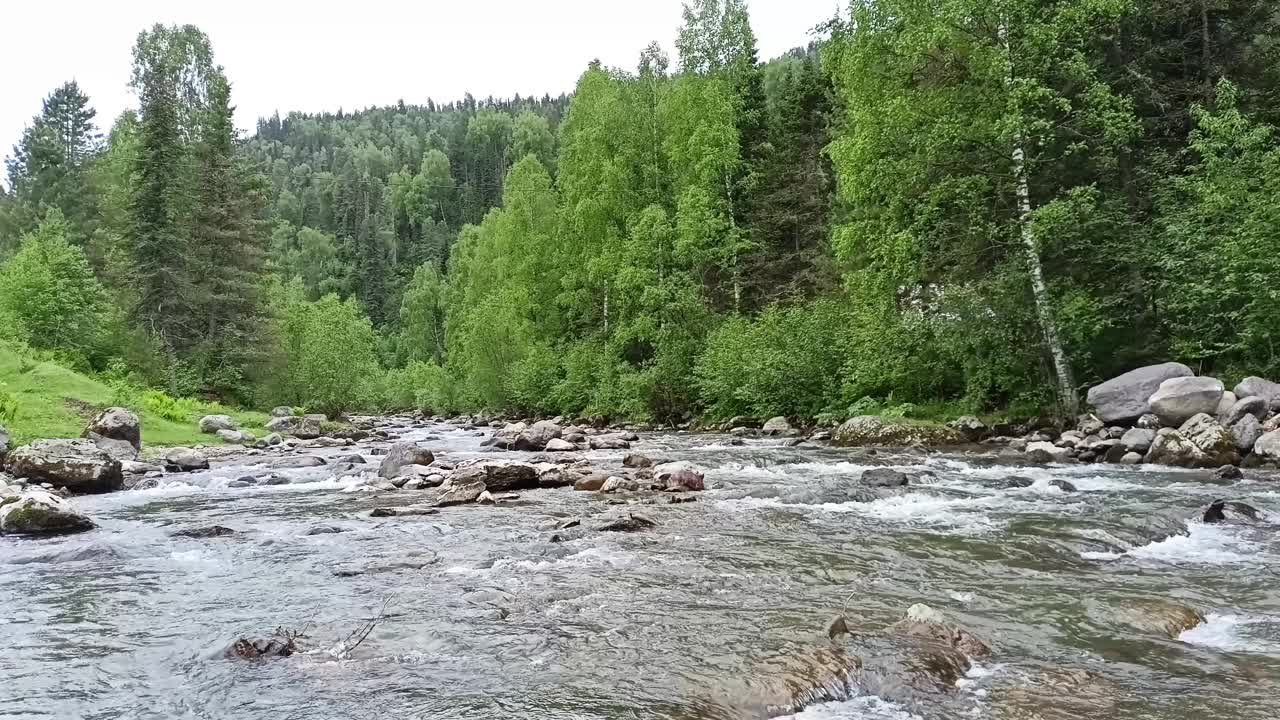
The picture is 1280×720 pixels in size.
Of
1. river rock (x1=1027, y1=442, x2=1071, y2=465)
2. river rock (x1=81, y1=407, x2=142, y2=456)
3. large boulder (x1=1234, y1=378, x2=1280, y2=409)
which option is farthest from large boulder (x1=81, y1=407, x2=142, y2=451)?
large boulder (x1=1234, y1=378, x2=1280, y2=409)

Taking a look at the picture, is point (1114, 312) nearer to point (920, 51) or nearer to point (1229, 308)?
point (1229, 308)

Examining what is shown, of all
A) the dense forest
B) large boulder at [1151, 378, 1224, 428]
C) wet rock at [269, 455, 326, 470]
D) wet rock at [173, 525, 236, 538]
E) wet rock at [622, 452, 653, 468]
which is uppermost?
the dense forest

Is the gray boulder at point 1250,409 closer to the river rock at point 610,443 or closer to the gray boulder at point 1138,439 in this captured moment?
the gray boulder at point 1138,439

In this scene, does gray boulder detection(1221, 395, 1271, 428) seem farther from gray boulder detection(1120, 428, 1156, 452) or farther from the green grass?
the green grass

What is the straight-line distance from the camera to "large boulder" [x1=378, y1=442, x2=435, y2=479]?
1864 centimetres

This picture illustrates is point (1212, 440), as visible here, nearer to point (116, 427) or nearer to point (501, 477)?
point (501, 477)

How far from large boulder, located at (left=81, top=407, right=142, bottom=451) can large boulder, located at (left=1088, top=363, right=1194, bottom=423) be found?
25.0 meters

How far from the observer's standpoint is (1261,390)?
1639 centimetres

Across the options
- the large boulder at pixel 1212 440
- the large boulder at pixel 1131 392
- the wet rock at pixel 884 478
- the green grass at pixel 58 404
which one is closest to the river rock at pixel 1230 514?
the wet rock at pixel 884 478

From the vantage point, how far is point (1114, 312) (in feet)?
68.5

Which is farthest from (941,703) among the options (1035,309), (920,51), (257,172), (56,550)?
(257,172)

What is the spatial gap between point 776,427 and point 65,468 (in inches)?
782

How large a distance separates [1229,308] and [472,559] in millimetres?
18928

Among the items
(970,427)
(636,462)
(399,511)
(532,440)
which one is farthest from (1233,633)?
(532,440)
